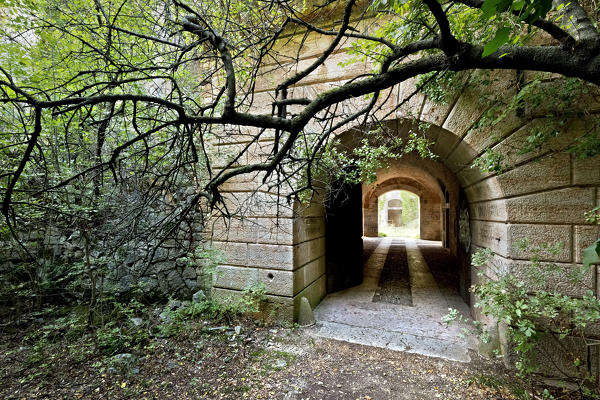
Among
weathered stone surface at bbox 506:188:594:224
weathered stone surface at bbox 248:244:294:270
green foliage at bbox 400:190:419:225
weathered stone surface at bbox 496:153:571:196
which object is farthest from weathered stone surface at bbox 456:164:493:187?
green foliage at bbox 400:190:419:225

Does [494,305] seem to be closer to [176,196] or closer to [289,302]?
[289,302]

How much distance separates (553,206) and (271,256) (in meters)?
3.41

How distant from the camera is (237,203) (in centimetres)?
407

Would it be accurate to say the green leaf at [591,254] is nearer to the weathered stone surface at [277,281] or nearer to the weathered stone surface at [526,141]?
the weathered stone surface at [526,141]

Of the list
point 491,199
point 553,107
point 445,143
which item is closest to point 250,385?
point 491,199

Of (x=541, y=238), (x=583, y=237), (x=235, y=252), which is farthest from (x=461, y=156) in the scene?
(x=235, y=252)

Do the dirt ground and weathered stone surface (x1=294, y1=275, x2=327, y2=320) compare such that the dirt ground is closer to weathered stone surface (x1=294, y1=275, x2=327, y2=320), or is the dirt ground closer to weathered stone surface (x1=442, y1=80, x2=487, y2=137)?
weathered stone surface (x1=294, y1=275, x2=327, y2=320)

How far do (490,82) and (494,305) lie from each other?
7.59ft

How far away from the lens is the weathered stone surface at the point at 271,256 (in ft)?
12.1

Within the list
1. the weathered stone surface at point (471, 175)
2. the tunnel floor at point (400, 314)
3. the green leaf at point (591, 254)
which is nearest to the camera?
the green leaf at point (591, 254)

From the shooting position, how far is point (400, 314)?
4082mm

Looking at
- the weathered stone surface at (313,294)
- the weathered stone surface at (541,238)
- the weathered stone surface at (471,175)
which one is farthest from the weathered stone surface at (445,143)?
the weathered stone surface at (313,294)

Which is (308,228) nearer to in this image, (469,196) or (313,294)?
(313,294)

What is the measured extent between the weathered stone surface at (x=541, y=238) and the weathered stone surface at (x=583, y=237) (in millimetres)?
56
